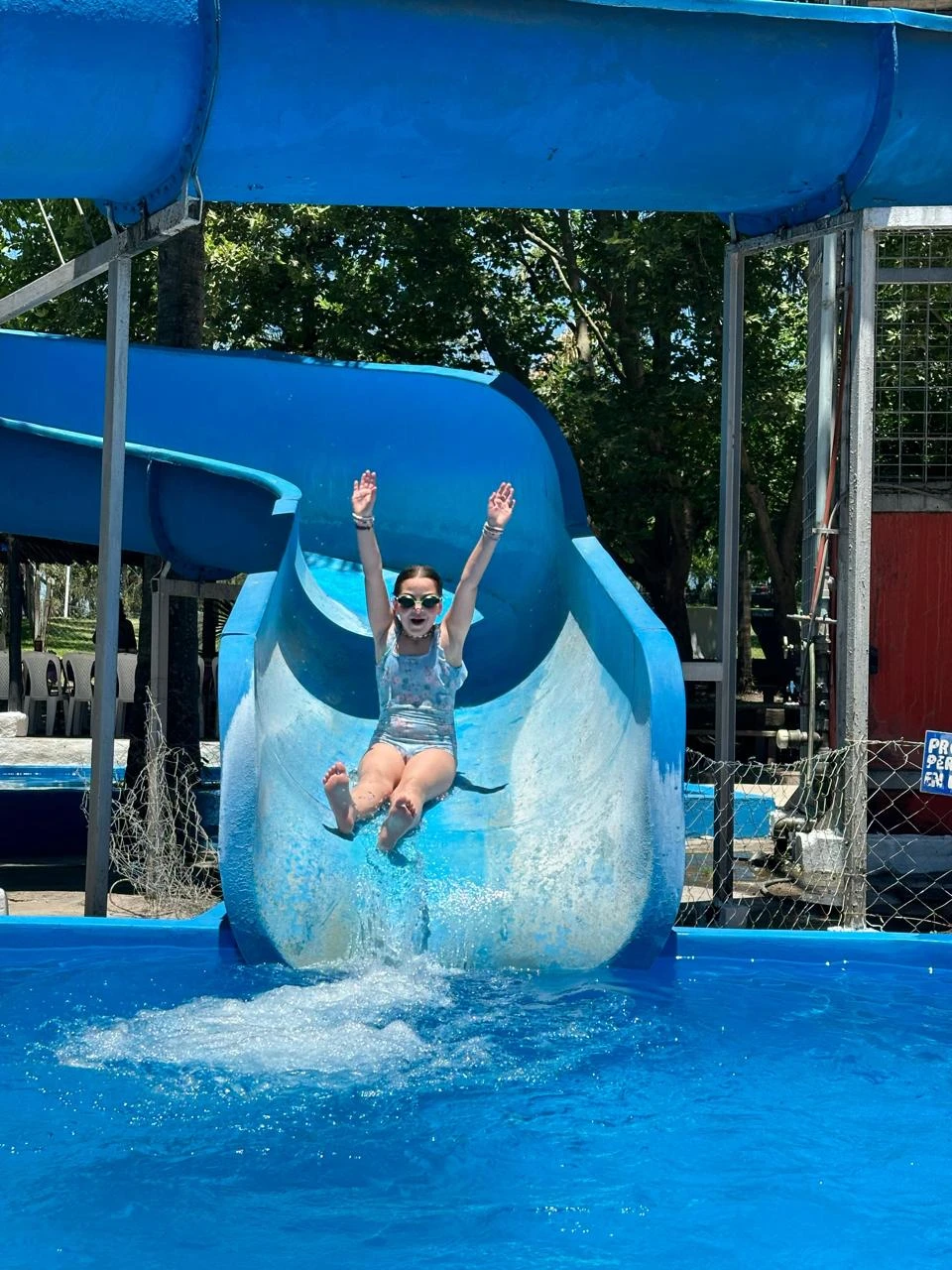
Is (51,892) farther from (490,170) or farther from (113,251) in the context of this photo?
(490,170)

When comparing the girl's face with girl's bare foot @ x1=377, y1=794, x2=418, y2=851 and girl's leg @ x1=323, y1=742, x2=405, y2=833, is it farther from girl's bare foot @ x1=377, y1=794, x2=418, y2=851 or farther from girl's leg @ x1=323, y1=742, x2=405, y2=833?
girl's bare foot @ x1=377, y1=794, x2=418, y2=851

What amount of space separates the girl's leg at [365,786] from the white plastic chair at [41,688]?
1157cm

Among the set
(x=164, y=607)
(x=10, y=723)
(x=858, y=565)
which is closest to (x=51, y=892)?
A: (x=164, y=607)

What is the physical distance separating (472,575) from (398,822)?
1043mm

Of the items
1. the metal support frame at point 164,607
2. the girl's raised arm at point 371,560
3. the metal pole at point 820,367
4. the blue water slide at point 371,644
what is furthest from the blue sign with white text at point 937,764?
the metal support frame at point 164,607

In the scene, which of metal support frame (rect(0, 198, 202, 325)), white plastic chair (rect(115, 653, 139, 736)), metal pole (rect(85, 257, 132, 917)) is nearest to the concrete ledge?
white plastic chair (rect(115, 653, 139, 736))

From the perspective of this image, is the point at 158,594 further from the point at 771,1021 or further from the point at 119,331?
the point at 771,1021

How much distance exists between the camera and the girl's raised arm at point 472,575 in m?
5.49

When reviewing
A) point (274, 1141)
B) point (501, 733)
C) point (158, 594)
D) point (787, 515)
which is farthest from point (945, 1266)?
point (787, 515)

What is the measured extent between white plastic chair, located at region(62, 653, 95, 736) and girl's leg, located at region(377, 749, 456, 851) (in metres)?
11.1

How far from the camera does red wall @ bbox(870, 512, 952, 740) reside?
7184mm

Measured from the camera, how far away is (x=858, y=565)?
17.9ft

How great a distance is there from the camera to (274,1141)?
345 cm

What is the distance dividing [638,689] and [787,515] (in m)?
9.98
